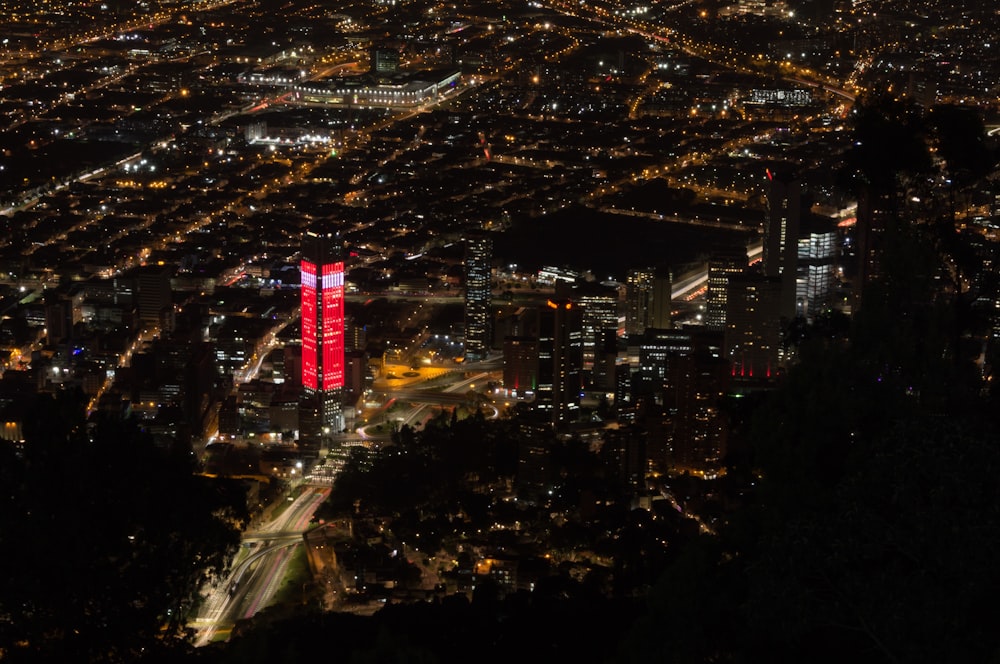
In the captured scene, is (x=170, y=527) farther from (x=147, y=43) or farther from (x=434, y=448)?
(x=147, y=43)

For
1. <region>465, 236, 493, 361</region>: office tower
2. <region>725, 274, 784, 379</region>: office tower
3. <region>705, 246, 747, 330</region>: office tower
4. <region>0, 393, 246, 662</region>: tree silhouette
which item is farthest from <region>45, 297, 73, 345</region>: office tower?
<region>0, 393, 246, 662</region>: tree silhouette

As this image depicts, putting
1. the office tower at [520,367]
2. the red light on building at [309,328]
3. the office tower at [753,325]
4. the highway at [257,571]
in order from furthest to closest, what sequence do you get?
Result: the office tower at [520,367] → the office tower at [753,325] → the red light on building at [309,328] → the highway at [257,571]

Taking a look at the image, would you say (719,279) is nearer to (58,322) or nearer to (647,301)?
(647,301)

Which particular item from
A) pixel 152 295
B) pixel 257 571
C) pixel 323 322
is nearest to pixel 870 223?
pixel 257 571

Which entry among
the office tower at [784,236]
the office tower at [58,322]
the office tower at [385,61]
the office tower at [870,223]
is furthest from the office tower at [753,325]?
the office tower at [385,61]

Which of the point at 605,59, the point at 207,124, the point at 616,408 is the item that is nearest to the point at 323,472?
the point at 616,408

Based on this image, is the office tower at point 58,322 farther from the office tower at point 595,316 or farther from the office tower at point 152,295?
the office tower at point 595,316
